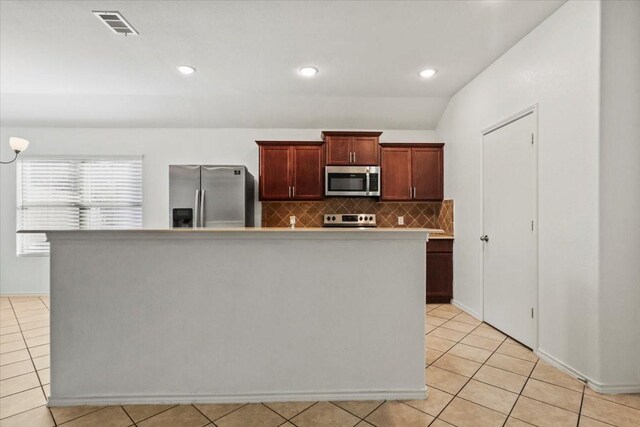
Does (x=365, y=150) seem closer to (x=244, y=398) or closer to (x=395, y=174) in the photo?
(x=395, y=174)

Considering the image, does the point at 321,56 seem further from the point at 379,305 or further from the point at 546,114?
the point at 379,305

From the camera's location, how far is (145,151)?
460 centimetres

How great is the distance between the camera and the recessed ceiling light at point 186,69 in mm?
3213

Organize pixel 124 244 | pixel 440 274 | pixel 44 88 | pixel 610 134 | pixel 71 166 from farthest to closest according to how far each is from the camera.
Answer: pixel 71 166 → pixel 440 274 → pixel 44 88 → pixel 610 134 → pixel 124 244

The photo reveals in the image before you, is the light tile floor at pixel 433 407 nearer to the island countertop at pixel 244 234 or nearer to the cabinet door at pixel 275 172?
the island countertop at pixel 244 234

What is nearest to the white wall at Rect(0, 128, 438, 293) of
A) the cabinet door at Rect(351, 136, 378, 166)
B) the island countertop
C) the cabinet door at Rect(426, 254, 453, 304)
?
the cabinet door at Rect(351, 136, 378, 166)

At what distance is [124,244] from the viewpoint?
1.82 metres

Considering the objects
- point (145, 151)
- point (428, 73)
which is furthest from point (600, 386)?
point (145, 151)

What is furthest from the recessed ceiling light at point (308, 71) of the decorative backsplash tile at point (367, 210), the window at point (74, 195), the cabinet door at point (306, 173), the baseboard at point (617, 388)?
the baseboard at point (617, 388)

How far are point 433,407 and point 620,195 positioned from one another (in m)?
1.85

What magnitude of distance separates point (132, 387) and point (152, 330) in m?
0.37

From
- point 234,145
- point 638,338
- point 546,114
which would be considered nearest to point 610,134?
point 546,114

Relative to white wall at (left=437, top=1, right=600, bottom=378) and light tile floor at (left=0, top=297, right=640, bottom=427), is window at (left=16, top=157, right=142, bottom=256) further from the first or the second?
white wall at (left=437, top=1, right=600, bottom=378)

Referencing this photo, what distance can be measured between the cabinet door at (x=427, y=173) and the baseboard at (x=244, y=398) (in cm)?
306
